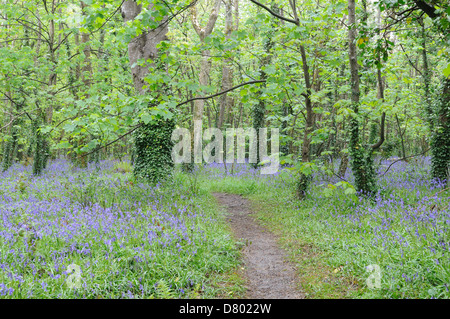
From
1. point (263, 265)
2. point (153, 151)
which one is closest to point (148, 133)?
point (153, 151)

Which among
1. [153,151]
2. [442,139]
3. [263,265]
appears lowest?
[263,265]

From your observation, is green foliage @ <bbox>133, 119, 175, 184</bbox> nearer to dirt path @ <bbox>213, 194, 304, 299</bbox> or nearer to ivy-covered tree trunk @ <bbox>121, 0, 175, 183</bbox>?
ivy-covered tree trunk @ <bbox>121, 0, 175, 183</bbox>

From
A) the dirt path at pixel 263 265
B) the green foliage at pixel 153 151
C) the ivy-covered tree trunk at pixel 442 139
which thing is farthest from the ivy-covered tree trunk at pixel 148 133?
the ivy-covered tree trunk at pixel 442 139

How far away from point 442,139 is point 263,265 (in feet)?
26.2

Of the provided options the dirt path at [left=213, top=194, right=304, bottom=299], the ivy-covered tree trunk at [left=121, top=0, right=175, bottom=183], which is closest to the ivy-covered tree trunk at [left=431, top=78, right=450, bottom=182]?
the dirt path at [left=213, top=194, right=304, bottom=299]

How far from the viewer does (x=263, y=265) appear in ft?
17.6

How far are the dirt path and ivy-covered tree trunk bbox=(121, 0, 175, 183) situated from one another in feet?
10.9

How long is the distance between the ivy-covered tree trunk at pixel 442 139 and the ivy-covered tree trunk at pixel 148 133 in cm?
896

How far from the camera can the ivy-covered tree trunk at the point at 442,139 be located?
30.3 ft

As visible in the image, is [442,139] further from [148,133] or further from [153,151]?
[148,133]

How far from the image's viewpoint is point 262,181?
1288 cm

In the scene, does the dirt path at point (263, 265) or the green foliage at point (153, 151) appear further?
the green foliage at point (153, 151)

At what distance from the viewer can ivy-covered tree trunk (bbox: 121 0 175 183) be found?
32.8ft

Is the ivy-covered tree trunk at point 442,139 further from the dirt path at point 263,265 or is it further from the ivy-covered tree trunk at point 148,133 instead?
the ivy-covered tree trunk at point 148,133
